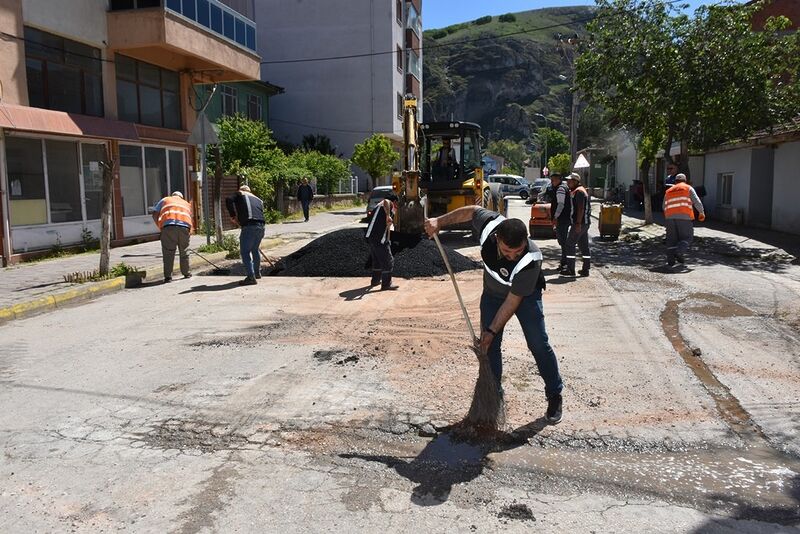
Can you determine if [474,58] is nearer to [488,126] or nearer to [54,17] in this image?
[488,126]

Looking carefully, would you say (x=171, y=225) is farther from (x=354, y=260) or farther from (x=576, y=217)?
(x=576, y=217)

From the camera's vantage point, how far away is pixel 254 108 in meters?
34.0

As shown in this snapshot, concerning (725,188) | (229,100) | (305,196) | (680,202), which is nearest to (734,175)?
(725,188)

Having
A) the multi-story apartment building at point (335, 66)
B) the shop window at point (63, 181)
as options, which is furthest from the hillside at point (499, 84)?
the shop window at point (63, 181)

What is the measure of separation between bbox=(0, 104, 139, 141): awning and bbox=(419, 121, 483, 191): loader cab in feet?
25.1

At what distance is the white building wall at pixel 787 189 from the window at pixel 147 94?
17.7 m

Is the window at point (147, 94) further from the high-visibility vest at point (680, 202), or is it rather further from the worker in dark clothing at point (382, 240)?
the high-visibility vest at point (680, 202)

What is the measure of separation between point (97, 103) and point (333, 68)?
27.7 meters

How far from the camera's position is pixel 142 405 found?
5234 mm

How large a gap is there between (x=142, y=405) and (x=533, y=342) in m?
3.07

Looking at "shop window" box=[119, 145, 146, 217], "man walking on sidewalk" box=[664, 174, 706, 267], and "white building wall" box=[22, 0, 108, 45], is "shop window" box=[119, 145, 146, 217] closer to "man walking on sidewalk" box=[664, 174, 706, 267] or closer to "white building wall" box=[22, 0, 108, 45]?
"white building wall" box=[22, 0, 108, 45]

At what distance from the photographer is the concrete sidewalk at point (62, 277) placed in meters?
9.52

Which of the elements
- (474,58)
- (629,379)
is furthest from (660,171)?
(474,58)

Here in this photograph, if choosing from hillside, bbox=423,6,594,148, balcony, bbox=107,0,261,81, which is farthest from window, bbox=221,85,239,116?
hillside, bbox=423,6,594,148
